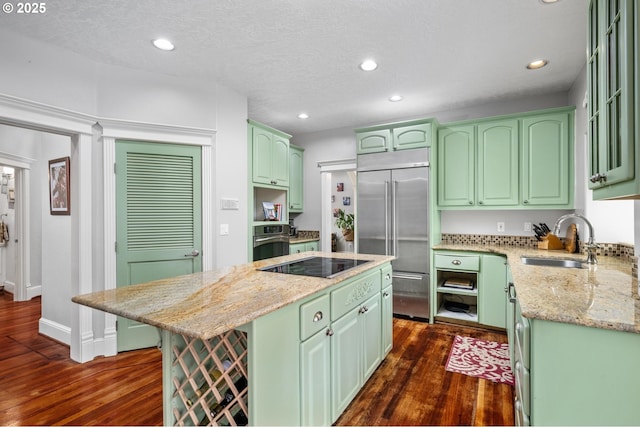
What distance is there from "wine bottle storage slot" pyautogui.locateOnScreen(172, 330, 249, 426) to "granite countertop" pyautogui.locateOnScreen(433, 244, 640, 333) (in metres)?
1.17

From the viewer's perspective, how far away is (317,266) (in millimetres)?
2203

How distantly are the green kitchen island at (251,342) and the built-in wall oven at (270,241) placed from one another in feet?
5.61

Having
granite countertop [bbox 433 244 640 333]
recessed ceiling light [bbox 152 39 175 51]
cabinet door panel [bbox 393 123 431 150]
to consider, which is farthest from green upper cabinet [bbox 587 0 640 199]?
recessed ceiling light [bbox 152 39 175 51]

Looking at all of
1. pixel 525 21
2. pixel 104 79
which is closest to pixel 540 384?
pixel 525 21

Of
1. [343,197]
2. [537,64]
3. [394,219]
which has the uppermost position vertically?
[537,64]

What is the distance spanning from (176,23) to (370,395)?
2.89 m

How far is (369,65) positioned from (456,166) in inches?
65.3

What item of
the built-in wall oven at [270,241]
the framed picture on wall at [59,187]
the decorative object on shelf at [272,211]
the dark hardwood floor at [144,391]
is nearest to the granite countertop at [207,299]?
the dark hardwood floor at [144,391]

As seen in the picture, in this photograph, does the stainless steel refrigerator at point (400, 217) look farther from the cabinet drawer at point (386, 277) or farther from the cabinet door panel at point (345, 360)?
the cabinet door panel at point (345, 360)

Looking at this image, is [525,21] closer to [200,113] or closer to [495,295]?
[495,295]

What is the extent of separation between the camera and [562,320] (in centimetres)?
116

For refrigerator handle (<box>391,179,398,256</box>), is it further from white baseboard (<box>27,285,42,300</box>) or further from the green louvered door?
white baseboard (<box>27,285,42,300</box>)

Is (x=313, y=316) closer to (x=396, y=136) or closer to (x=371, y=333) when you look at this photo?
(x=371, y=333)

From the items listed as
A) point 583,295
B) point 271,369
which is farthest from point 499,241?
point 271,369
